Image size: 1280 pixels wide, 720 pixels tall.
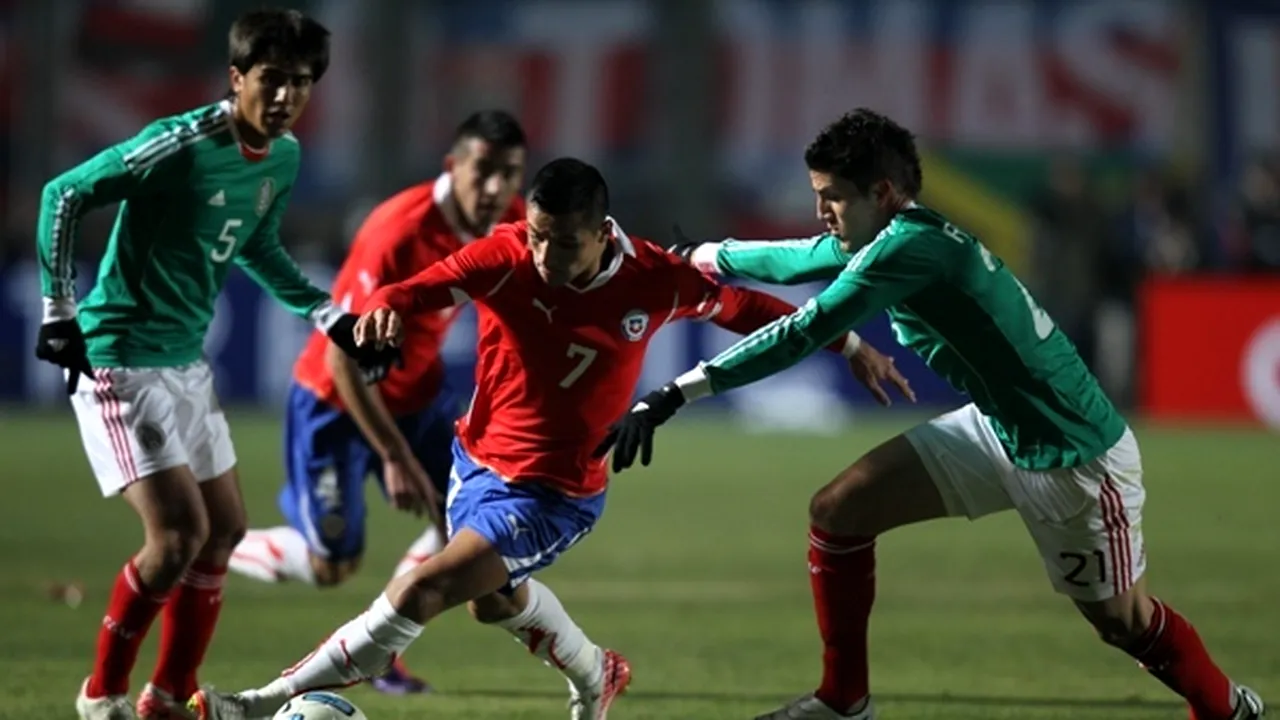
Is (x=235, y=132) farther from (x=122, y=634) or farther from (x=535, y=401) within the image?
(x=122, y=634)

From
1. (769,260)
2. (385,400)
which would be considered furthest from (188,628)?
(769,260)

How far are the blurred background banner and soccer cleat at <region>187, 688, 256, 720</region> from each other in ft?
60.3

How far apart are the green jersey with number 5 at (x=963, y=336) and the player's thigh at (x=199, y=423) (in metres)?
1.80

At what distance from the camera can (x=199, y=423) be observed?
23.3 ft

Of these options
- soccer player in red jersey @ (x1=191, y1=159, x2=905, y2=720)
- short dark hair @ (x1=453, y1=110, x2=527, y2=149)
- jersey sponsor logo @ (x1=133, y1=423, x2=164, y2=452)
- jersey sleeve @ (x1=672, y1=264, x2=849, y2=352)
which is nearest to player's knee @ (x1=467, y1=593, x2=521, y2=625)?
soccer player in red jersey @ (x1=191, y1=159, x2=905, y2=720)

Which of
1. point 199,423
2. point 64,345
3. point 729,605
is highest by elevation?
point 64,345

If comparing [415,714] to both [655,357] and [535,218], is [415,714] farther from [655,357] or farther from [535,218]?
[655,357]

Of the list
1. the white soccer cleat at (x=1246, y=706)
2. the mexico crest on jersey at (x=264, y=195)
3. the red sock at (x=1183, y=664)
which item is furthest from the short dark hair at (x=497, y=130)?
the white soccer cleat at (x=1246, y=706)

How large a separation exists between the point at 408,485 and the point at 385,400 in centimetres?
82

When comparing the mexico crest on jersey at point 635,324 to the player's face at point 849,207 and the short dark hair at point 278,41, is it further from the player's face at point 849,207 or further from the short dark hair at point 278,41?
the short dark hair at point 278,41

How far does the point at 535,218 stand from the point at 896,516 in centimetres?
140

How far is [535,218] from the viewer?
6.33 metres

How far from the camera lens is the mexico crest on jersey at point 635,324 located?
6.59 m

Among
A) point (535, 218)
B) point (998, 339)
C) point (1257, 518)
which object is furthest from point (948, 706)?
point (1257, 518)
